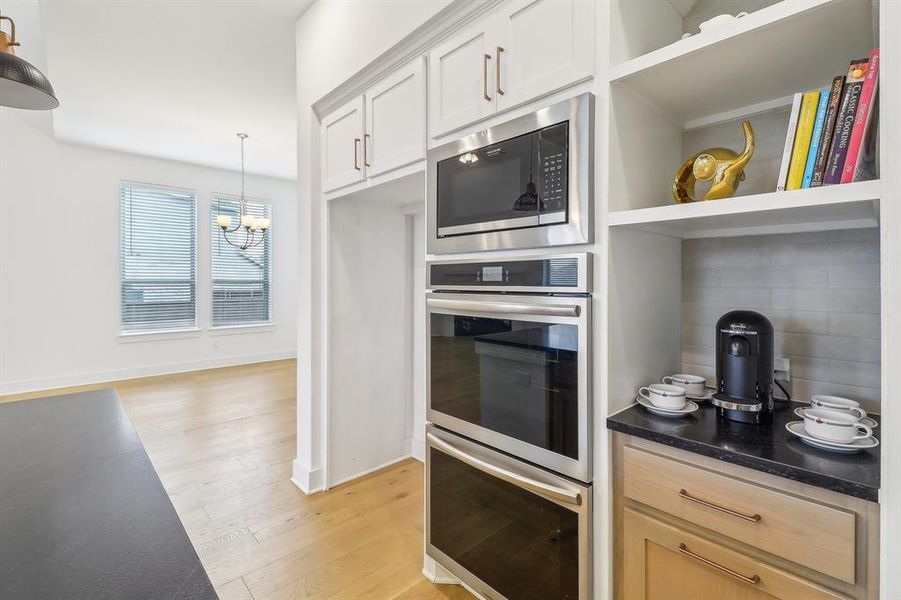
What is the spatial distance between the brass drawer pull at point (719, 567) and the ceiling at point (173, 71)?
10.7 feet

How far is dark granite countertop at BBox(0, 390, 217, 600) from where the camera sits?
1.98 feet

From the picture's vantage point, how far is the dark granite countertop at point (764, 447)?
0.89m

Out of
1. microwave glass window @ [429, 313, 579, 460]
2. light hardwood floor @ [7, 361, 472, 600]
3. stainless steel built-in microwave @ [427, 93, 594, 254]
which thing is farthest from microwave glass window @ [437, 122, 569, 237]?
light hardwood floor @ [7, 361, 472, 600]

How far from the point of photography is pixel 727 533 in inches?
41.3

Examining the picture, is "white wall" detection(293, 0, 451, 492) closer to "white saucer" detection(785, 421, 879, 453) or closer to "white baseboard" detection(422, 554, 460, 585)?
"white baseboard" detection(422, 554, 460, 585)

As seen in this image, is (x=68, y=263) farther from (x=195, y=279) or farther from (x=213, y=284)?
(x=213, y=284)

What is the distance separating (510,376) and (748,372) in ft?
2.37

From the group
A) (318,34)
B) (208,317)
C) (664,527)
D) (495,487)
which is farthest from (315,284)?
(208,317)

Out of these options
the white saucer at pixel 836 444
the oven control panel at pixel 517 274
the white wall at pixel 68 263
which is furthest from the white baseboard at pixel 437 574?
the white wall at pixel 68 263

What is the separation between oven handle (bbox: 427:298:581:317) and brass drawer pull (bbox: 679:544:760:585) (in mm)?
698

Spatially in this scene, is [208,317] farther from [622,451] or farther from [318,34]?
[622,451]

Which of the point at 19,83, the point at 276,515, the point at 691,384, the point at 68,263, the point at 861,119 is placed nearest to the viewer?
the point at 861,119

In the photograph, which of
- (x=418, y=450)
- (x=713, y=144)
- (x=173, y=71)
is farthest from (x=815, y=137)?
(x=173, y=71)

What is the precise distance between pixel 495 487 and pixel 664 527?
0.59 meters
